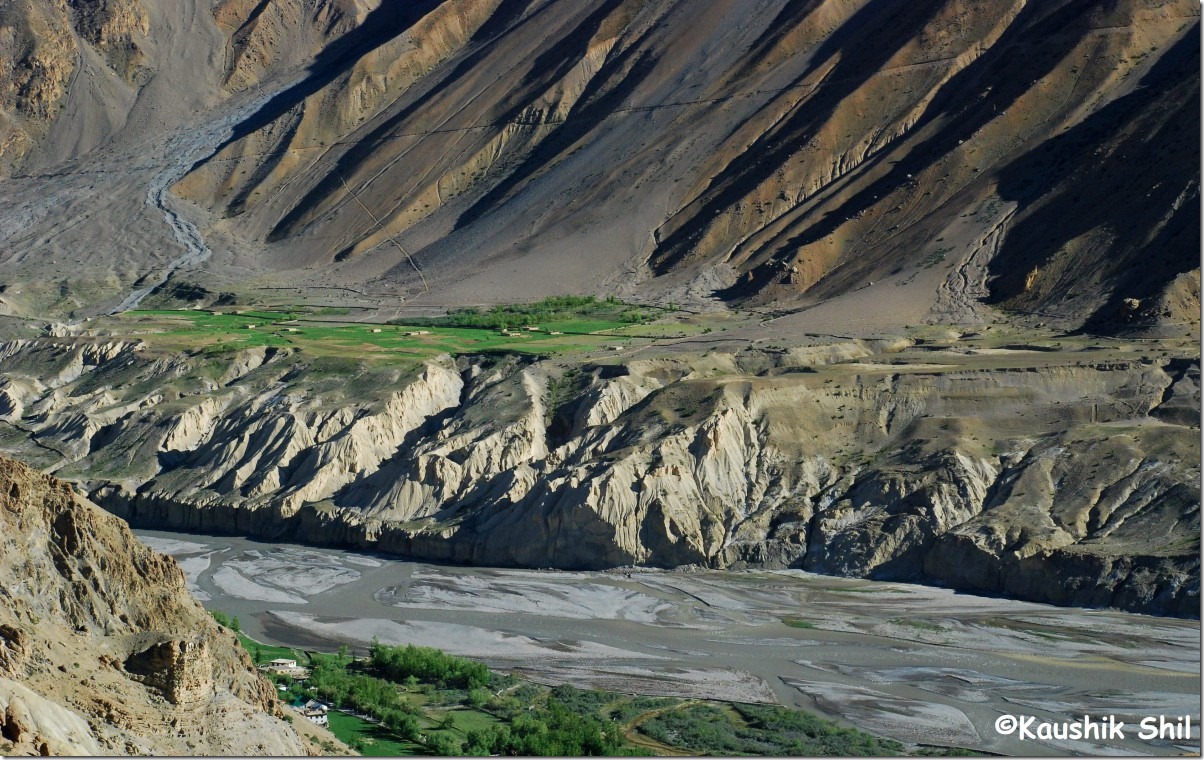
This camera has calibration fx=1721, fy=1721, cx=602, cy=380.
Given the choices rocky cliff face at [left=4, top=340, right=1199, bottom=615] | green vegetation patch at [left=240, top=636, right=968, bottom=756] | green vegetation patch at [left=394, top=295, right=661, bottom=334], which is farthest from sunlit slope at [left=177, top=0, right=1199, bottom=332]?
green vegetation patch at [left=240, top=636, right=968, bottom=756]

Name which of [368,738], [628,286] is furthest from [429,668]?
[628,286]

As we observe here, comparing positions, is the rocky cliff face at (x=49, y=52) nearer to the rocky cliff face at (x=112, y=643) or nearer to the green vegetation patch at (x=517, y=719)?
the green vegetation patch at (x=517, y=719)

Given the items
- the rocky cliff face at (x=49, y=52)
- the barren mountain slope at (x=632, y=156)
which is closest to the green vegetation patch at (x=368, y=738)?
the barren mountain slope at (x=632, y=156)

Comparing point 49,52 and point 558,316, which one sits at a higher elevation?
point 49,52

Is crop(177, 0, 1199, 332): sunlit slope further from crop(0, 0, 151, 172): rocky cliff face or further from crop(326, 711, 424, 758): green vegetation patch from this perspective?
crop(326, 711, 424, 758): green vegetation patch

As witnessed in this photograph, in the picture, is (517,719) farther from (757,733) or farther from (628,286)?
(628,286)

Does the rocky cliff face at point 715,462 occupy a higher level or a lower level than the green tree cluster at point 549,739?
higher

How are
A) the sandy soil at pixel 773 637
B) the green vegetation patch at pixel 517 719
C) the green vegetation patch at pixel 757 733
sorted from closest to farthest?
the green vegetation patch at pixel 517 719
the green vegetation patch at pixel 757 733
the sandy soil at pixel 773 637
